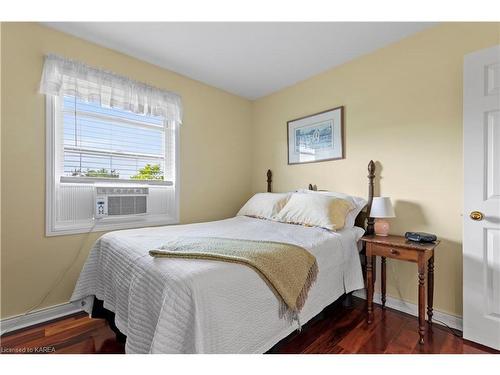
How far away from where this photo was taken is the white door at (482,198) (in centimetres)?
157

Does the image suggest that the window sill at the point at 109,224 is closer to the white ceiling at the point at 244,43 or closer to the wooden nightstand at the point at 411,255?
the white ceiling at the point at 244,43

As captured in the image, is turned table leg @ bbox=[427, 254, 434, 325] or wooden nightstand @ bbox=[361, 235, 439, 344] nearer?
wooden nightstand @ bbox=[361, 235, 439, 344]

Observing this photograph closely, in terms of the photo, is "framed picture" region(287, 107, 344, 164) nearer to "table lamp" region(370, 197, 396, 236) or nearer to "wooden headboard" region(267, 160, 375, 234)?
"wooden headboard" region(267, 160, 375, 234)

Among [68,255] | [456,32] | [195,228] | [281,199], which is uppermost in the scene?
[456,32]

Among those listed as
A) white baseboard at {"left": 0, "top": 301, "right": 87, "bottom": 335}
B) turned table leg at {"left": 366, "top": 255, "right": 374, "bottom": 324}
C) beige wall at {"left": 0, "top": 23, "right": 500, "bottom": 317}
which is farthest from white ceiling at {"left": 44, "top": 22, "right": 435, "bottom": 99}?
white baseboard at {"left": 0, "top": 301, "right": 87, "bottom": 335}

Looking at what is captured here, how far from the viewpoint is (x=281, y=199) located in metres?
2.63

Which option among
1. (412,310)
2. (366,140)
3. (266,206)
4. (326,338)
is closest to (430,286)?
(412,310)

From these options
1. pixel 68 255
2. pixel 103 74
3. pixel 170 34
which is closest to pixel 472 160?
pixel 170 34

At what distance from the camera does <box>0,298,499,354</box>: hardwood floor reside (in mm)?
1579

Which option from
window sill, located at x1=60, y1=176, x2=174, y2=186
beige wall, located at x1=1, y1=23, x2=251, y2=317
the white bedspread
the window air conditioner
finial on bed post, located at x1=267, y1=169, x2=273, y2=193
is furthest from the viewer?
finial on bed post, located at x1=267, y1=169, x2=273, y2=193

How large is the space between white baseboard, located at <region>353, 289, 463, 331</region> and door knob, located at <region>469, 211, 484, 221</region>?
80cm

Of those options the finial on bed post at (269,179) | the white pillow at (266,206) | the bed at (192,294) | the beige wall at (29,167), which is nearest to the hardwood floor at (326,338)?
the bed at (192,294)
